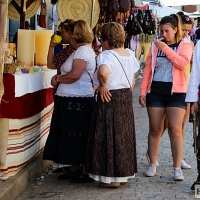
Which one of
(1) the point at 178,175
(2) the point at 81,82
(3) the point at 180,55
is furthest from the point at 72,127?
(3) the point at 180,55

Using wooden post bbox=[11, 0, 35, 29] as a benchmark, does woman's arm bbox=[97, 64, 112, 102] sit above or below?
below

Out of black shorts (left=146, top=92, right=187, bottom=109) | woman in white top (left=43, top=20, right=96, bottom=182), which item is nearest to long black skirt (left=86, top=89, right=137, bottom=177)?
woman in white top (left=43, top=20, right=96, bottom=182)

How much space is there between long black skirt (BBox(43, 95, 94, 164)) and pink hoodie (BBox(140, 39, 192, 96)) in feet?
2.39

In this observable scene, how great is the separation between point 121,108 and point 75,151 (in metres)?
0.75

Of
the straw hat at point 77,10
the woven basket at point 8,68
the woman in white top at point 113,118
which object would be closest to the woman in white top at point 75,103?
the woman in white top at point 113,118

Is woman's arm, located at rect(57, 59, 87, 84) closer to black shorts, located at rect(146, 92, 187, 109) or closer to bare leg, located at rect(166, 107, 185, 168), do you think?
black shorts, located at rect(146, 92, 187, 109)

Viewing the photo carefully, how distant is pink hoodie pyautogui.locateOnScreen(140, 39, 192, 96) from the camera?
19.8 ft

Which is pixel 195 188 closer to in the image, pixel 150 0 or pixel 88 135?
pixel 88 135

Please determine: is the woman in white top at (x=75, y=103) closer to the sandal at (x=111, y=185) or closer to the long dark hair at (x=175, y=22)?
the sandal at (x=111, y=185)

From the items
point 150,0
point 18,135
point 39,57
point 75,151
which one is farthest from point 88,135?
point 150,0

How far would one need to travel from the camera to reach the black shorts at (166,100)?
6082mm

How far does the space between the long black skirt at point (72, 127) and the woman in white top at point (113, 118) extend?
0.77ft

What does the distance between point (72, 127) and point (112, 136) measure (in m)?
0.52

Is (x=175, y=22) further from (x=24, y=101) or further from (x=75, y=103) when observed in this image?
(x=24, y=101)
